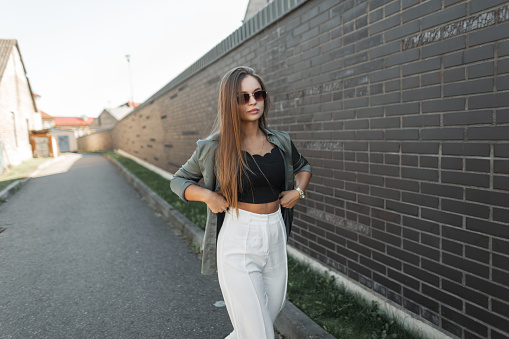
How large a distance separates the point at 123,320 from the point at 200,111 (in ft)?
18.4

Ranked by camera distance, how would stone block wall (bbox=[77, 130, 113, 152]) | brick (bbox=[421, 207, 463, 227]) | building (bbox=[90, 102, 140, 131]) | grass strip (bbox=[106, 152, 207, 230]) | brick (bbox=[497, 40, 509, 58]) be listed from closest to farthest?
brick (bbox=[497, 40, 509, 58]) < brick (bbox=[421, 207, 463, 227]) < grass strip (bbox=[106, 152, 207, 230]) < stone block wall (bbox=[77, 130, 113, 152]) < building (bbox=[90, 102, 140, 131])

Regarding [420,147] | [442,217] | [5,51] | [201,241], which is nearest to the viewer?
[442,217]

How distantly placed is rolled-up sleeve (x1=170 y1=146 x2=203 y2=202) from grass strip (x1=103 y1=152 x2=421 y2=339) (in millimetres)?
1633

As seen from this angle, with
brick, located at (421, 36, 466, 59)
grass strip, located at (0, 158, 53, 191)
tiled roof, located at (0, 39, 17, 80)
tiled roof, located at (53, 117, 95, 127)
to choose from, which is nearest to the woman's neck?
brick, located at (421, 36, 466, 59)

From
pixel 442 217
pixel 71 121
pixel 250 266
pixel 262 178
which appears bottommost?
pixel 250 266

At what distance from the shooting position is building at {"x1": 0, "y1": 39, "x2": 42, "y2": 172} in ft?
62.1

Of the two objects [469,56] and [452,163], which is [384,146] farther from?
[469,56]

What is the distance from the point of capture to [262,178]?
212 cm

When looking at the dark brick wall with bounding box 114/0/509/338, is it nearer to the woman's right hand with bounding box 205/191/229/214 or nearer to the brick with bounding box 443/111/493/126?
the brick with bounding box 443/111/493/126

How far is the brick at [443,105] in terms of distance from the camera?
2215 millimetres

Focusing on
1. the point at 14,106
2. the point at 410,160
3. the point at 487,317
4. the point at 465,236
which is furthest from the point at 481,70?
Answer: the point at 14,106

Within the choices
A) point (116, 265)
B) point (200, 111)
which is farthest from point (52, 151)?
point (116, 265)

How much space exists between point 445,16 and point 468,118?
0.69 meters

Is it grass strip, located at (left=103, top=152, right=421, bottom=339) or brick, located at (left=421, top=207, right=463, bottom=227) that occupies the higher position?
brick, located at (left=421, top=207, right=463, bottom=227)
